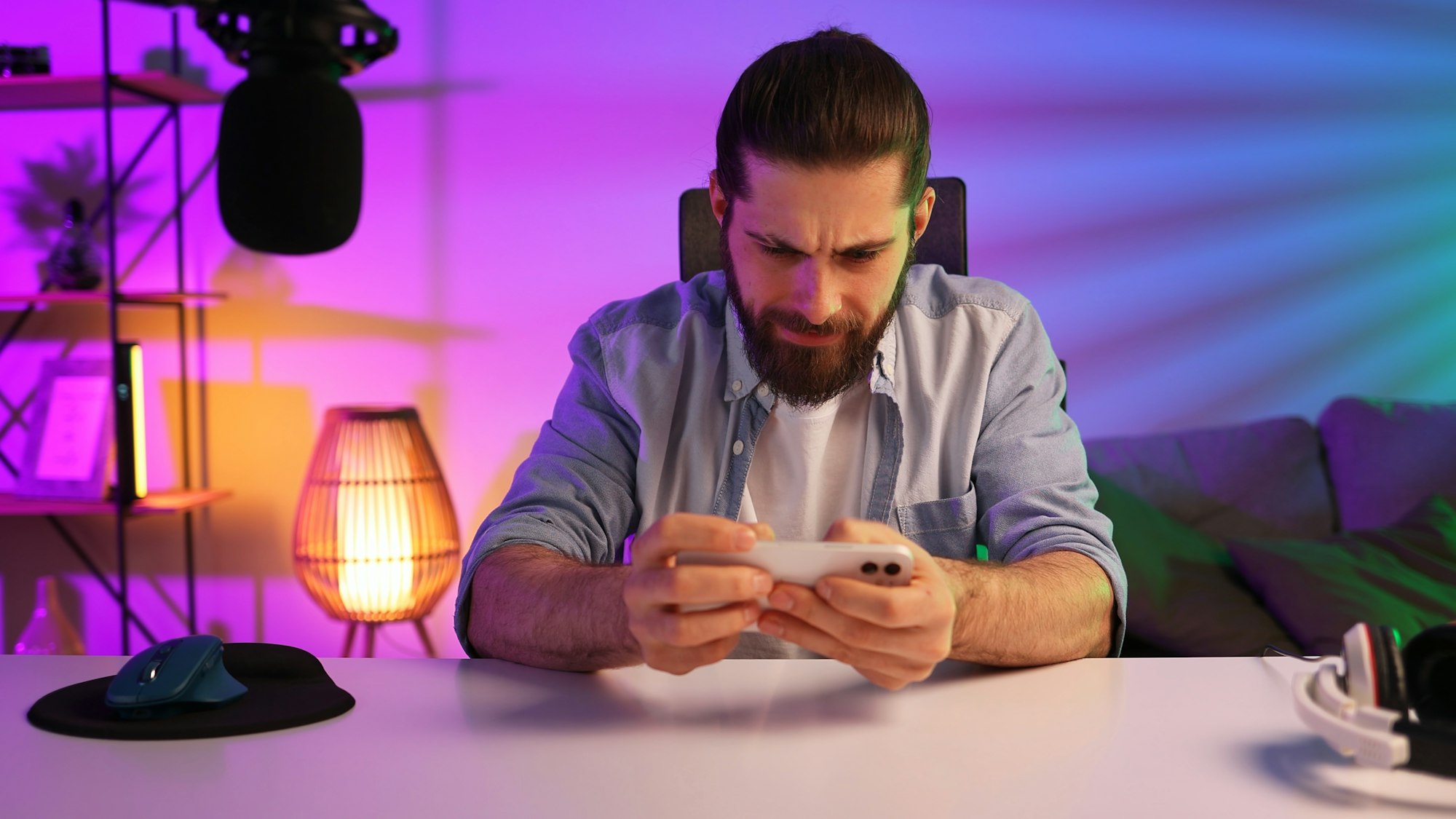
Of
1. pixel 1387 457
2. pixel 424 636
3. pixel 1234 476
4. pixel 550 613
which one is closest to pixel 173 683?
pixel 550 613

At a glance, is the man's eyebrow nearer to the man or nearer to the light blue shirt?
the man

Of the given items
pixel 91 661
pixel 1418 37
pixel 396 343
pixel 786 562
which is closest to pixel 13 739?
pixel 91 661

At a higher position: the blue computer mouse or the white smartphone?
the white smartphone

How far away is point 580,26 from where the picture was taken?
107 inches

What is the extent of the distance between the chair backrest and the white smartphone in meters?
0.81

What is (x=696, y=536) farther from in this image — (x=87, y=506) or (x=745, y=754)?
(x=87, y=506)

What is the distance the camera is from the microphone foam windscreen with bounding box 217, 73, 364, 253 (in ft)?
2.64

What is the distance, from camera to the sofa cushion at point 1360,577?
6.33 feet

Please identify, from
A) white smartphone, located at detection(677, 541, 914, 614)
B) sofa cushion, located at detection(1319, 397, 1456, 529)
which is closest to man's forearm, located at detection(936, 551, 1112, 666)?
white smartphone, located at detection(677, 541, 914, 614)

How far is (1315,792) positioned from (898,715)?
0.94 feet

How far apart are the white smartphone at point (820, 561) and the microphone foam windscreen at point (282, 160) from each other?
1.28 feet

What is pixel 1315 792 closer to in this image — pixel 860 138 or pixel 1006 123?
pixel 860 138

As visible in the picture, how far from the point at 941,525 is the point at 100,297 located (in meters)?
2.17

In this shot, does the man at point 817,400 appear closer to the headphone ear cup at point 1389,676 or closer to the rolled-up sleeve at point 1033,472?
the rolled-up sleeve at point 1033,472
